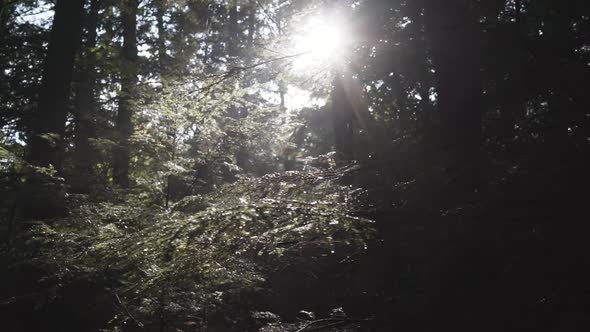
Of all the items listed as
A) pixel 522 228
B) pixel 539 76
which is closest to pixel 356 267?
pixel 522 228

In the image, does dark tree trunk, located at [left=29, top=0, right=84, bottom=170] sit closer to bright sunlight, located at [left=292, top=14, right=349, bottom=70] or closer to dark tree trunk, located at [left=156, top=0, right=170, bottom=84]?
dark tree trunk, located at [left=156, top=0, right=170, bottom=84]

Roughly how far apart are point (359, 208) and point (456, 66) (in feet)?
6.18

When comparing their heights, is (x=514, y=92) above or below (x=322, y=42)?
below

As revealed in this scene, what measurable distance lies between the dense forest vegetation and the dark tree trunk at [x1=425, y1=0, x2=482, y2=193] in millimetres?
16

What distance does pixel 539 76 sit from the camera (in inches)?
126

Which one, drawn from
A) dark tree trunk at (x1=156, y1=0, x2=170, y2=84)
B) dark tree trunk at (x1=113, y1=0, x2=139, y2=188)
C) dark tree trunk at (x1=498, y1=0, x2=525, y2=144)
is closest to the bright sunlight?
dark tree trunk at (x1=498, y1=0, x2=525, y2=144)

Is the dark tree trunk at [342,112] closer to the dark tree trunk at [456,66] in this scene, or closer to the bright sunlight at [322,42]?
the bright sunlight at [322,42]

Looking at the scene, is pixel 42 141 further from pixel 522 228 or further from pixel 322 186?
pixel 522 228

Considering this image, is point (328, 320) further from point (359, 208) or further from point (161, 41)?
point (161, 41)

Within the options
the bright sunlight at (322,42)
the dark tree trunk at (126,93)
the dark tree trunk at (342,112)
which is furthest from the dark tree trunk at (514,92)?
the dark tree trunk at (342,112)

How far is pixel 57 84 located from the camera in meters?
7.70

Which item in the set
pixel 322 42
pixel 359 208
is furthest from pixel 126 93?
pixel 359 208

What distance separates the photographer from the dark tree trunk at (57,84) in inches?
280

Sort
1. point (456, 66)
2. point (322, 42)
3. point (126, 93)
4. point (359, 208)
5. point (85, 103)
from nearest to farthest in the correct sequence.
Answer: point (359, 208) < point (456, 66) < point (322, 42) < point (126, 93) < point (85, 103)
